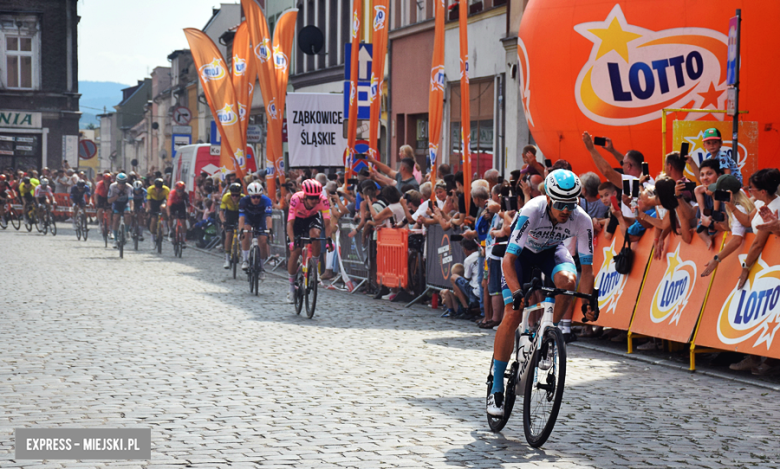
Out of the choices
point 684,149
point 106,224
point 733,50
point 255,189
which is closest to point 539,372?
point 684,149

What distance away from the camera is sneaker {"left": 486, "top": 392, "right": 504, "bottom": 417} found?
7.10 metres

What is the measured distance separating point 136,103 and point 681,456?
380 ft

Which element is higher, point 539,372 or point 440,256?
point 440,256

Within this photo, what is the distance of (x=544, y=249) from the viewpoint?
725cm

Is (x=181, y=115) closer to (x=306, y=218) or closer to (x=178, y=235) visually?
(x=178, y=235)

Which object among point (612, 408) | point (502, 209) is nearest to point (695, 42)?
point (502, 209)

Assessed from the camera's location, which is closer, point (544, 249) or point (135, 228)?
point (544, 249)

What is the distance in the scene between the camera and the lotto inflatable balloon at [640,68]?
1334 cm

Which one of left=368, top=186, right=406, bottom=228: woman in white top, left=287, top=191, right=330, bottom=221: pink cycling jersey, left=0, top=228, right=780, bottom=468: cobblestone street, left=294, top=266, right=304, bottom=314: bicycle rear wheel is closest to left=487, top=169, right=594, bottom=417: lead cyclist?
left=0, top=228, right=780, bottom=468: cobblestone street

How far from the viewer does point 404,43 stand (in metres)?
30.6

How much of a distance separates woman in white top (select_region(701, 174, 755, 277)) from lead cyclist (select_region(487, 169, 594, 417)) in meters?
3.24

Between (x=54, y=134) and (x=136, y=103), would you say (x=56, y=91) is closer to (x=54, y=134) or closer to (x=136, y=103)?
(x=54, y=134)

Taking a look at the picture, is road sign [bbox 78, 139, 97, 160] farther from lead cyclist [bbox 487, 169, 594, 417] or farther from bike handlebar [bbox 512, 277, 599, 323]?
bike handlebar [bbox 512, 277, 599, 323]

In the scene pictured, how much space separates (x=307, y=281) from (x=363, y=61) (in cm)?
776
